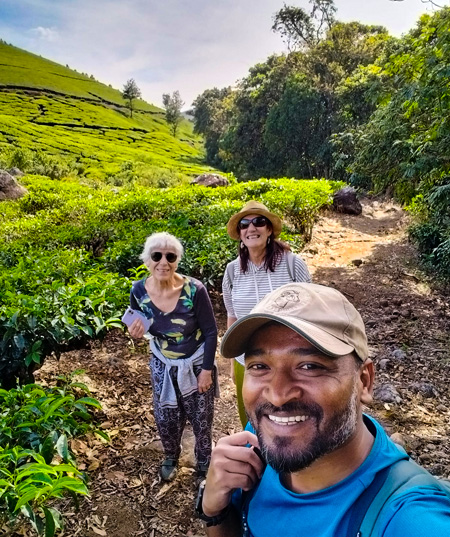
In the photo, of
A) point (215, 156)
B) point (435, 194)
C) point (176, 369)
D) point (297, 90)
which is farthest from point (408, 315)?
point (215, 156)

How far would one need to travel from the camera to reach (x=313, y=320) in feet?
3.54

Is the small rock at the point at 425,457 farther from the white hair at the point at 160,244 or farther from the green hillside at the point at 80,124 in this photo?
the green hillside at the point at 80,124

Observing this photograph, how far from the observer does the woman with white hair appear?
2740 millimetres

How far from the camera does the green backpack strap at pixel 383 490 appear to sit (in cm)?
87

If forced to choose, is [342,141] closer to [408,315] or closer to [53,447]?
[408,315]

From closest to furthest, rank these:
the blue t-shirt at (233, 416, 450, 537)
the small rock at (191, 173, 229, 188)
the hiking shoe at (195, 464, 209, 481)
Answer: the blue t-shirt at (233, 416, 450, 537)
the hiking shoe at (195, 464, 209, 481)
the small rock at (191, 173, 229, 188)

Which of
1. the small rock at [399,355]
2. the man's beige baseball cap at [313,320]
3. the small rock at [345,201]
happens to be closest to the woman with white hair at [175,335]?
the man's beige baseball cap at [313,320]

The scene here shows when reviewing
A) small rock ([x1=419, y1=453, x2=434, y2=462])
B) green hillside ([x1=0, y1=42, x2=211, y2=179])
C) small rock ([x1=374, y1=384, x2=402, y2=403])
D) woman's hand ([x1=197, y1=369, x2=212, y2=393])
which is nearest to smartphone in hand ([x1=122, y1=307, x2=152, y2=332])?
woman's hand ([x1=197, y1=369, x2=212, y2=393])

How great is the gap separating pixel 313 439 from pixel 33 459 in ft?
6.30

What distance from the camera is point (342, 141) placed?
11.0 m

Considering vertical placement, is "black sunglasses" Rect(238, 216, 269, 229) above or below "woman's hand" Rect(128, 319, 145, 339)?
above

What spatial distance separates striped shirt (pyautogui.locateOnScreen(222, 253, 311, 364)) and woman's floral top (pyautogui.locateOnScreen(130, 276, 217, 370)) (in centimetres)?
26

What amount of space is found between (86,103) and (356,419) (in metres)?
105

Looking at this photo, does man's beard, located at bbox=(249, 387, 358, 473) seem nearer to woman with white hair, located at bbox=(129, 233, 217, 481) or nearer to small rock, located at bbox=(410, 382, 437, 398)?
woman with white hair, located at bbox=(129, 233, 217, 481)
